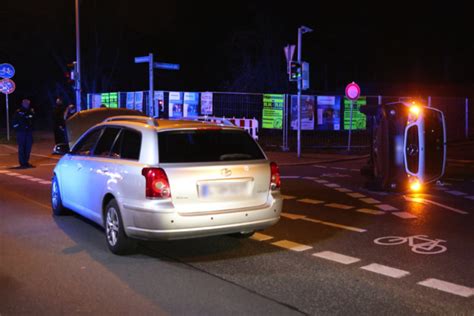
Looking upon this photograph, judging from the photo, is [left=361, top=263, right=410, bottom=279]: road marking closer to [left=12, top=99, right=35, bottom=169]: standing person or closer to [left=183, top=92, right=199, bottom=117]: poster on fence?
[left=12, top=99, right=35, bottom=169]: standing person

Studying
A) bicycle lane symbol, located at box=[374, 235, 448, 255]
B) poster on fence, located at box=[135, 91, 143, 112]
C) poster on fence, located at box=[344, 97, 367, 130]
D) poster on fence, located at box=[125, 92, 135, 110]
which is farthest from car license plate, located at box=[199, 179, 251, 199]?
poster on fence, located at box=[125, 92, 135, 110]

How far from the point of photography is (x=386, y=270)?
5.66 meters

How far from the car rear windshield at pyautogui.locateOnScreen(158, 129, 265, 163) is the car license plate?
295mm

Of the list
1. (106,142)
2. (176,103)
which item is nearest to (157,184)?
(106,142)

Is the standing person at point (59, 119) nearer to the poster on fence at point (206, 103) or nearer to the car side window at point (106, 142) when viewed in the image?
the poster on fence at point (206, 103)

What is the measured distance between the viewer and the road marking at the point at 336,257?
6.01 m

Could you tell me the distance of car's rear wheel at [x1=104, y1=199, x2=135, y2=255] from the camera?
609cm

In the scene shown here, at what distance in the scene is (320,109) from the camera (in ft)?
73.6

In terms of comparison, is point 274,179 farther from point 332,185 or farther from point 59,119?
point 59,119

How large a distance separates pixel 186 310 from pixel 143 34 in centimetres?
3847

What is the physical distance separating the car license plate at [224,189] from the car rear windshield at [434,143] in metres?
6.20

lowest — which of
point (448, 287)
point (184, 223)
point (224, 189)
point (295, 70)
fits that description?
point (448, 287)

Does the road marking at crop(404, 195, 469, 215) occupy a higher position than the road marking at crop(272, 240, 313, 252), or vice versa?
the road marking at crop(404, 195, 469, 215)

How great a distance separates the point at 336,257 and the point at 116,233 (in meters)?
2.58
